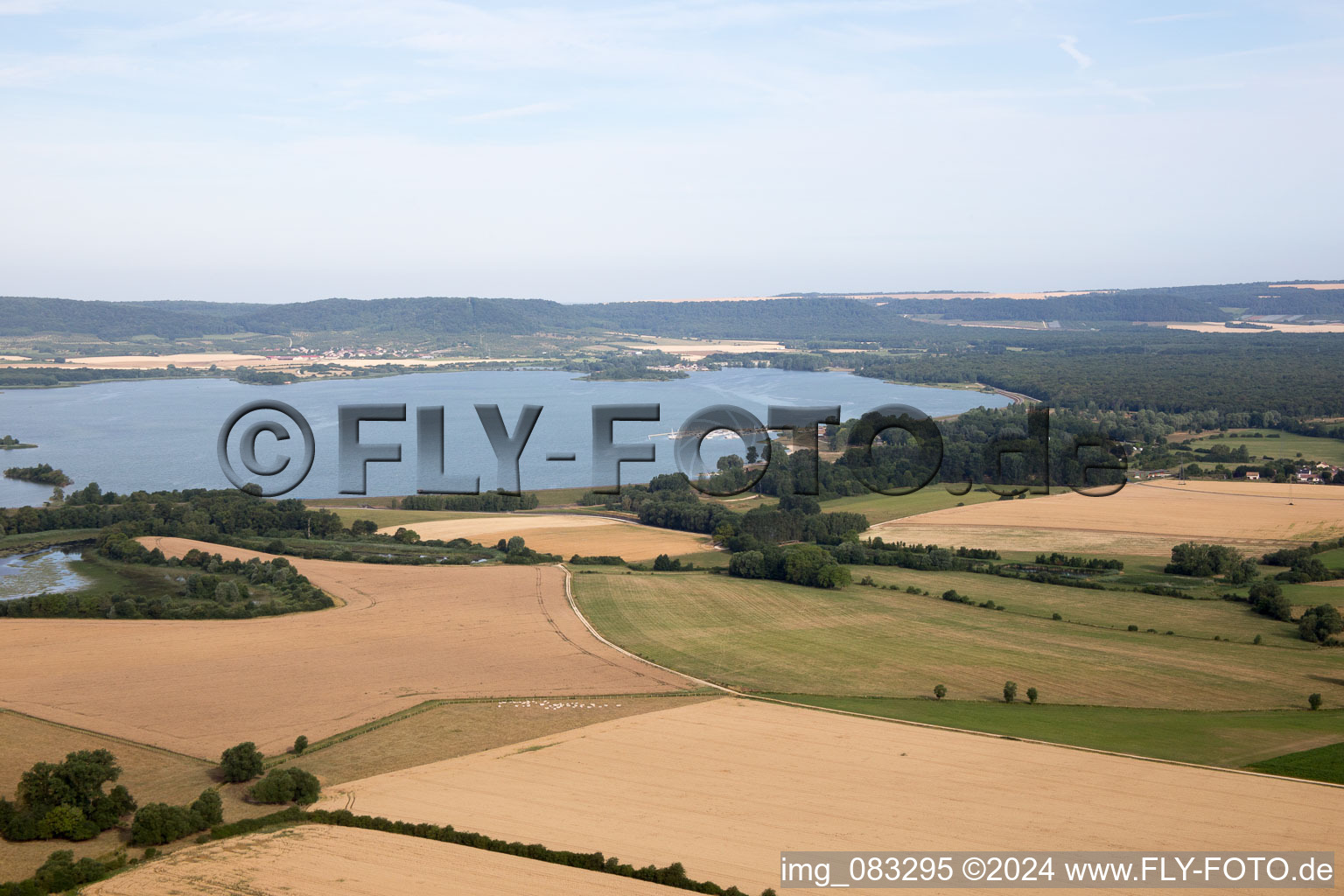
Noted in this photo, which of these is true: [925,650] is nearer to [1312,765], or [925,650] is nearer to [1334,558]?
[1312,765]

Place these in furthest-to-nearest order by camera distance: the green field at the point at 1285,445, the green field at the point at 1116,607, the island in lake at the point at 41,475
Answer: the island in lake at the point at 41,475 → the green field at the point at 1285,445 → the green field at the point at 1116,607

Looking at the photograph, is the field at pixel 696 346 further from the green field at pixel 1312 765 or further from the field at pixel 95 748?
the green field at pixel 1312 765

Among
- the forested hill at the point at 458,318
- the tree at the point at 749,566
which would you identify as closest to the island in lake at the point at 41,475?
the tree at the point at 749,566

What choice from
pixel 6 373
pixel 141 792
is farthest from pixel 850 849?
pixel 6 373

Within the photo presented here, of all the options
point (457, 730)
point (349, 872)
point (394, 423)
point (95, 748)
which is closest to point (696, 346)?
point (394, 423)

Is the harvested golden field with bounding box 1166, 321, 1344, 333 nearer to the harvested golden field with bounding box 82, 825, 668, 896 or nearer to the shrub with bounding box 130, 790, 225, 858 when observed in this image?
the harvested golden field with bounding box 82, 825, 668, 896

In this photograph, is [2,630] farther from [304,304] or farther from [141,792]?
[304,304]
